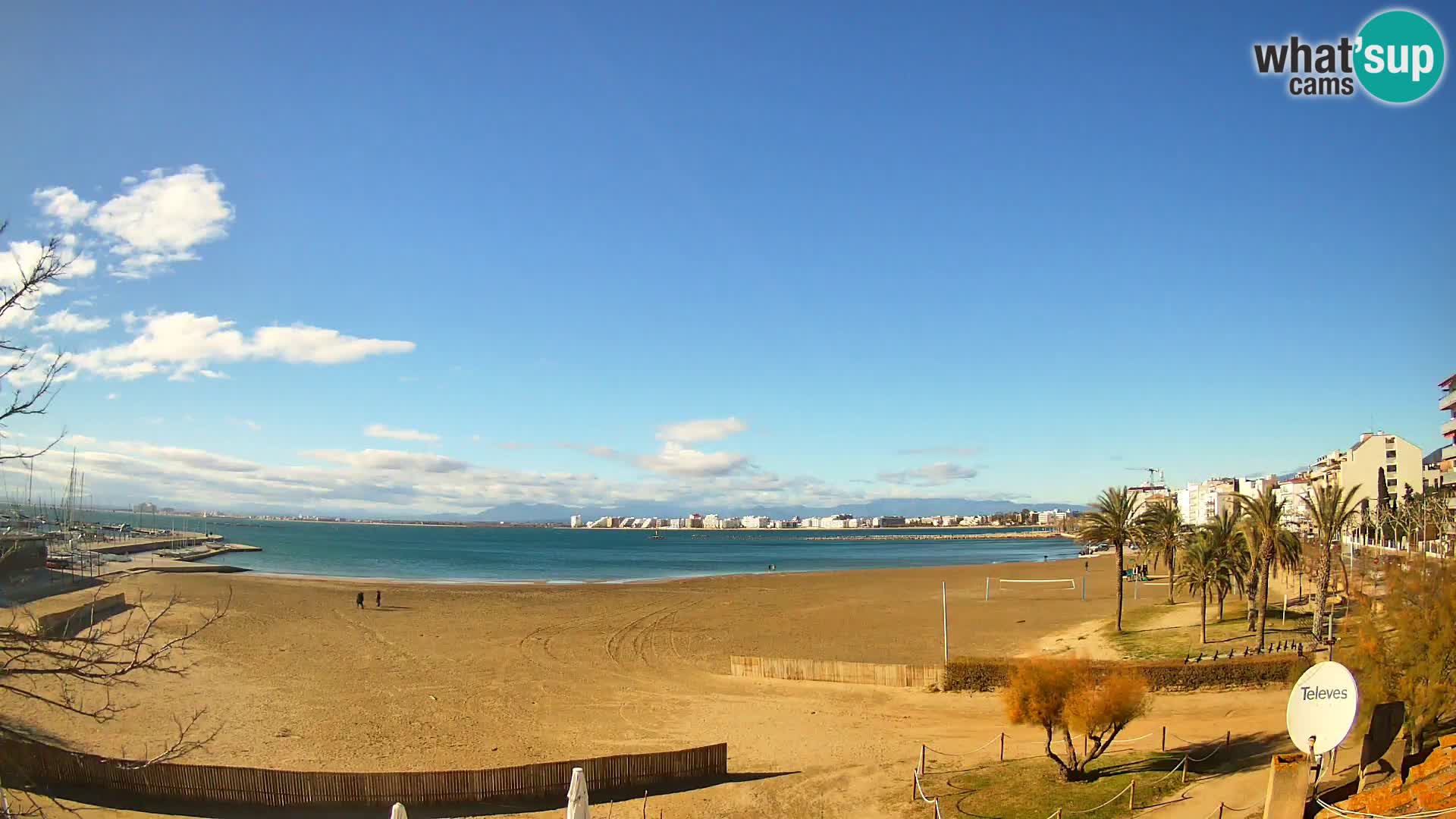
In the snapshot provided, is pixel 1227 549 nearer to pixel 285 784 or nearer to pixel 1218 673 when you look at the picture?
pixel 1218 673

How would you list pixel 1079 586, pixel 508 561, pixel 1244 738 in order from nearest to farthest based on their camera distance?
1. pixel 1244 738
2. pixel 1079 586
3. pixel 508 561

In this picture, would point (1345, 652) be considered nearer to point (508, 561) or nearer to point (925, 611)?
point (925, 611)

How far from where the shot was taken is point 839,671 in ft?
100

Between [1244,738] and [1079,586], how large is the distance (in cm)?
5360

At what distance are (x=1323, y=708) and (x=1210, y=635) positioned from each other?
2530cm

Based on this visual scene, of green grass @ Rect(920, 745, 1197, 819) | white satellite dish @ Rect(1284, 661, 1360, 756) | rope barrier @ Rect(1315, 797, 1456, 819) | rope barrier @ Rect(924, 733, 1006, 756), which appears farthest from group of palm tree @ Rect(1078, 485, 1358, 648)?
rope barrier @ Rect(1315, 797, 1456, 819)

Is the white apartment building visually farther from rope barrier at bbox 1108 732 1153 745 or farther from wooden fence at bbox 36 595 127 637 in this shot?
wooden fence at bbox 36 595 127 637

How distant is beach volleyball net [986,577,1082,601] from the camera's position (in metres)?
63.4

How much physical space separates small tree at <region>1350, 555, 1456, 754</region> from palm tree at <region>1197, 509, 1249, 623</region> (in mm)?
21100

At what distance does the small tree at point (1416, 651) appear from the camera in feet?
54.9

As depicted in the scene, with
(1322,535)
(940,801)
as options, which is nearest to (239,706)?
(940,801)

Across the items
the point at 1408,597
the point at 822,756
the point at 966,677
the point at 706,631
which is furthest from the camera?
the point at 706,631

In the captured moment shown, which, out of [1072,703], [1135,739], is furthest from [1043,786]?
[1135,739]

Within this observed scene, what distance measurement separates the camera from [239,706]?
2878cm
